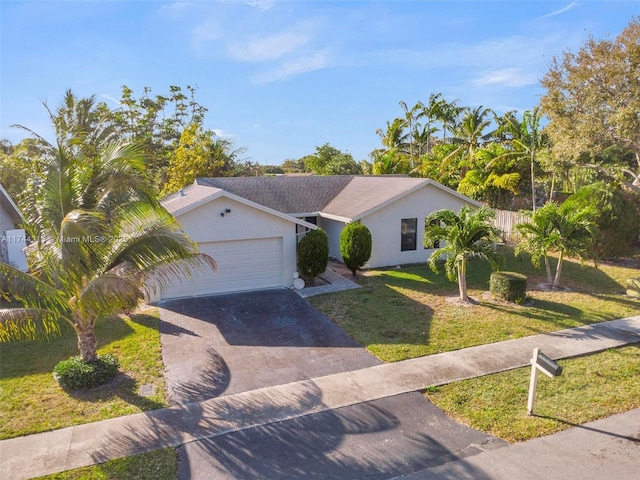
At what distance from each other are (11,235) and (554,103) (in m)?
23.7

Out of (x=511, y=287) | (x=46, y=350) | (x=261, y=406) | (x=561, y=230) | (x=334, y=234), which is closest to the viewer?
(x=261, y=406)

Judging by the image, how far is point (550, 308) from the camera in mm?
12484

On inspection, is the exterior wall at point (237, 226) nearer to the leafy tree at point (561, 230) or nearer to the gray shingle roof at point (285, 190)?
the gray shingle roof at point (285, 190)

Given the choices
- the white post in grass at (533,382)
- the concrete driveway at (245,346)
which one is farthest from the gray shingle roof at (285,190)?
the white post in grass at (533,382)

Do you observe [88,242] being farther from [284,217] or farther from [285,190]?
[285,190]

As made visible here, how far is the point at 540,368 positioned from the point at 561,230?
861 centimetres

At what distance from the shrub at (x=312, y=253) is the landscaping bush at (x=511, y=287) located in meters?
5.95

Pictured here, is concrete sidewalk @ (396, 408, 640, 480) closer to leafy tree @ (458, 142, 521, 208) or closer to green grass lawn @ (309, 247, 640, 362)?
green grass lawn @ (309, 247, 640, 362)

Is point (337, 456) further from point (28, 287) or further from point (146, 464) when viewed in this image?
point (28, 287)

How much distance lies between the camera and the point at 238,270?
47.0ft

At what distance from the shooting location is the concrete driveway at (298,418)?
5855 mm

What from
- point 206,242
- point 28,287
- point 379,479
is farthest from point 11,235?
point 379,479

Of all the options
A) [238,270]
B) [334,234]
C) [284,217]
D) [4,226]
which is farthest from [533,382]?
[4,226]

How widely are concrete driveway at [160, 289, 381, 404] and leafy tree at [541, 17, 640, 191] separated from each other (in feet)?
47.8
